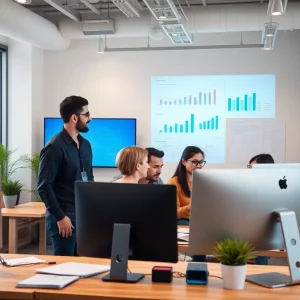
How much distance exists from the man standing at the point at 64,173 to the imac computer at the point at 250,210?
1.30 m

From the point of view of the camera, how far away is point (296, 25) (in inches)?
234

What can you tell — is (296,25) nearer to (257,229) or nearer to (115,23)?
(115,23)

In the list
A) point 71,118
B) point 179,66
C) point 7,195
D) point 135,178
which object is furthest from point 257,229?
point 179,66

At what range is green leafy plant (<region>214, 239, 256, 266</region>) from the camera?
2150mm

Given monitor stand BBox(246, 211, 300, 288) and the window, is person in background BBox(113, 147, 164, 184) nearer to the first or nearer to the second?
monitor stand BBox(246, 211, 300, 288)

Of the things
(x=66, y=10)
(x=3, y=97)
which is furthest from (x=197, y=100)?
(x=3, y=97)

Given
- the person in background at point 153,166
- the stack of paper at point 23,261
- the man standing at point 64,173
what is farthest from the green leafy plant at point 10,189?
the stack of paper at point 23,261

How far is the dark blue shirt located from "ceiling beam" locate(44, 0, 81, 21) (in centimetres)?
251

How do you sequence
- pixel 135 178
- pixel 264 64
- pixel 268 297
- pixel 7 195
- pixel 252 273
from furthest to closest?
pixel 264 64 < pixel 7 195 < pixel 135 178 < pixel 252 273 < pixel 268 297

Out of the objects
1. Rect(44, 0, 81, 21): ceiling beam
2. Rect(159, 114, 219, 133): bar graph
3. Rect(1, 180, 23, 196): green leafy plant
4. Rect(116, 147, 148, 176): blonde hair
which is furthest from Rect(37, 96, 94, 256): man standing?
Rect(159, 114, 219, 133): bar graph

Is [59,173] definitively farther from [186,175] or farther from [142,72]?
[142,72]

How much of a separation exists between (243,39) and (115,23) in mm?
1800

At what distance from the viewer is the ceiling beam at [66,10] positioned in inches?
222

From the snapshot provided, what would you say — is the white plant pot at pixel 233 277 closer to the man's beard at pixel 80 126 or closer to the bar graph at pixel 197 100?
the man's beard at pixel 80 126
